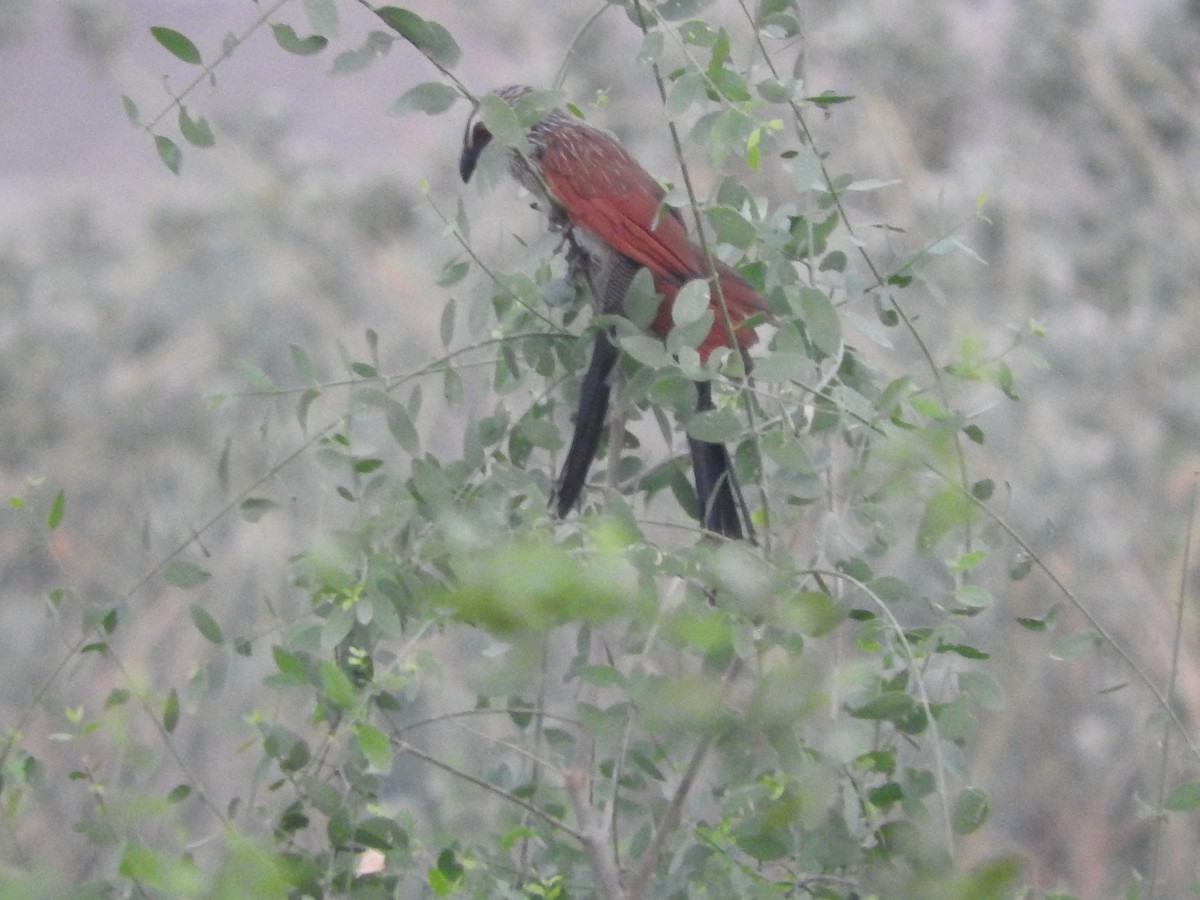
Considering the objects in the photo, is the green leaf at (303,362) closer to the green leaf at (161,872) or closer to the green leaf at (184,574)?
the green leaf at (184,574)

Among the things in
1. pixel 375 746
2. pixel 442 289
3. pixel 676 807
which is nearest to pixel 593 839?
pixel 676 807

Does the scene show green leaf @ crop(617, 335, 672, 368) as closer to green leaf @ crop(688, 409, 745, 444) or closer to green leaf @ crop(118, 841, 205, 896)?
green leaf @ crop(688, 409, 745, 444)

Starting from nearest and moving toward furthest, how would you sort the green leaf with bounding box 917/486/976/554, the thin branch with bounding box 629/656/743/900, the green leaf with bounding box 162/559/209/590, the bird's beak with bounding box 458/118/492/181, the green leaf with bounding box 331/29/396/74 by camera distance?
the green leaf with bounding box 917/486/976/554 → the thin branch with bounding box 629/656/743/900 → the green leaf with bounding box 331/29/396/74 → the green leaf with bounding box 162/559/209/590 → the bird's beak with bounding box 458/118/492/181

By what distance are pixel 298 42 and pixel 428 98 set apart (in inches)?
3.3

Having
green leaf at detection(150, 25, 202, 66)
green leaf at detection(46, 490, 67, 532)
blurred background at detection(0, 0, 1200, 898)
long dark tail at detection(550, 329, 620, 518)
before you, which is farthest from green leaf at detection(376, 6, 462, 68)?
blurred background at detection(0, 0, 1200, 898)

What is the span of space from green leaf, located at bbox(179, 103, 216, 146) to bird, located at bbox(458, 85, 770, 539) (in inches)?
9.5

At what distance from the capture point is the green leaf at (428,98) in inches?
36.5

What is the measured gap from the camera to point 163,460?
2.74 metres

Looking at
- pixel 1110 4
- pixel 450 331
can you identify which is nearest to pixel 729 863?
pixel 450 331

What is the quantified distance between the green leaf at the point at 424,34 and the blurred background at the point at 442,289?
162 centimetres

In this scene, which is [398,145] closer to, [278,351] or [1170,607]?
[278,351]

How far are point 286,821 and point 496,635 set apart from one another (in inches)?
20.0

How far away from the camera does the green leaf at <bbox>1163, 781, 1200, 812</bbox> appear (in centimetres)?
96

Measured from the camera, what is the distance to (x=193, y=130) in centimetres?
94
